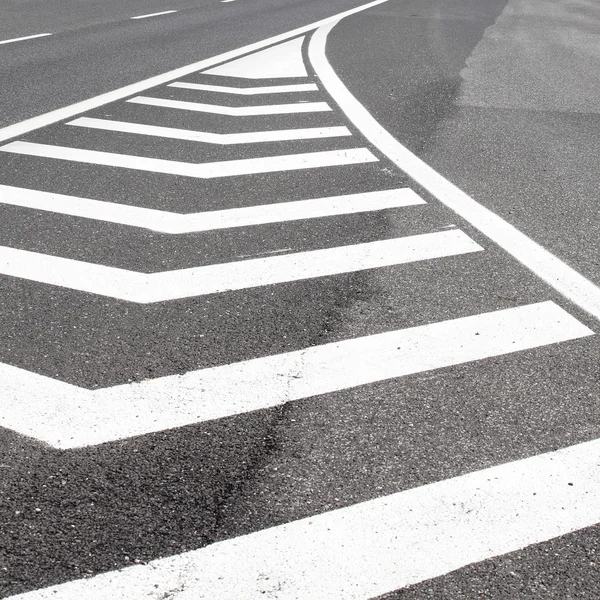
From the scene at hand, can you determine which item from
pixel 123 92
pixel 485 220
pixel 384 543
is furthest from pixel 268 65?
pixel 384 543

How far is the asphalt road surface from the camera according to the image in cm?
313

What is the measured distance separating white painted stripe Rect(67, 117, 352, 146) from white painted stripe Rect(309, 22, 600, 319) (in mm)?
413

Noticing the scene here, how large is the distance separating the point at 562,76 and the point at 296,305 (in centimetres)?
847

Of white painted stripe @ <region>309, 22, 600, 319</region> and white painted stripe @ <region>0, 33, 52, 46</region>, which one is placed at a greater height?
white painted stripe @ <region>0, 33, 52, 46</region>

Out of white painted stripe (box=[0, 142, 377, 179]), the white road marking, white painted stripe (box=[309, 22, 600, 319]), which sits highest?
white painted stripe (box=[0, 142, 377, 179])

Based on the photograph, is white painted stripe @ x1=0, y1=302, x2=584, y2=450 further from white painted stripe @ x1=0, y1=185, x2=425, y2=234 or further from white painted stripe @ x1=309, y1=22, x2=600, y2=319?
white painted stripe @ x1=0, y1=185, x2=425, y2=234

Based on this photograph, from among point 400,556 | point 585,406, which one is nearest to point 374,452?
point 400,556

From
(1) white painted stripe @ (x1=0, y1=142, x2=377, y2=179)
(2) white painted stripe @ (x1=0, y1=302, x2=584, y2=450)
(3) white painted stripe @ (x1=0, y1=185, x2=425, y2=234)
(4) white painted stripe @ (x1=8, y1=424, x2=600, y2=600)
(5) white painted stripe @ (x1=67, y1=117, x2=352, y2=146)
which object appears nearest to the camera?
(4) white painted stripe @ (x1=8, y1=424, x2=600, y2=600)

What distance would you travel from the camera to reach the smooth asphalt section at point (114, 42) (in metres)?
10.3

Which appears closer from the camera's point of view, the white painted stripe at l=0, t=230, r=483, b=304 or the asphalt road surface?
the asphalt road surface

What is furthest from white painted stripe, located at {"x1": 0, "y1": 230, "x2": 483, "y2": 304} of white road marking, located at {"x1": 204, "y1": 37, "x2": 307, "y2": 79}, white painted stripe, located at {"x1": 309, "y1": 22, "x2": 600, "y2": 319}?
white road marking, located at {"x1": 204, "y1": 37, "x2": 307, "y2": 79}

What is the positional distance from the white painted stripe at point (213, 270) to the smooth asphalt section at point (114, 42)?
3999mm

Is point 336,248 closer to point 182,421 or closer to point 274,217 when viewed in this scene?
point 274,217

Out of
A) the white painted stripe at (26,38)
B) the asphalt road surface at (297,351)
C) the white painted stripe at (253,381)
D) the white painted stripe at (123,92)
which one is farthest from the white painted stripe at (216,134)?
the white painted stripe at (26,38)
